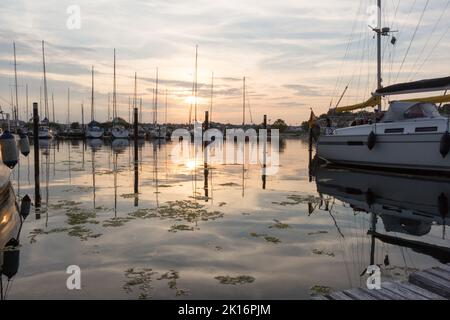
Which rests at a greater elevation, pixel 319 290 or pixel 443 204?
pixel 443 204

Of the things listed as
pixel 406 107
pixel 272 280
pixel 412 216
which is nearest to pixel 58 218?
pixel 272 280

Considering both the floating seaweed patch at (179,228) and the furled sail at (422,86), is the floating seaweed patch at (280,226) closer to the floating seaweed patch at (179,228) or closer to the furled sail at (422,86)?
the floating seaweed patch at (179,228)

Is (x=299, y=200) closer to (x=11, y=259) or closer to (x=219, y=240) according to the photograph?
(x=219, y=240)

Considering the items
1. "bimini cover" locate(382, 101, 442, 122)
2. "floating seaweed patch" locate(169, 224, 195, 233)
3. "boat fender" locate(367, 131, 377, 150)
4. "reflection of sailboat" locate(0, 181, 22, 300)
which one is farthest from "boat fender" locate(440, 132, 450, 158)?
"reflection of sailboat" locate(0, 181, 22, 300)

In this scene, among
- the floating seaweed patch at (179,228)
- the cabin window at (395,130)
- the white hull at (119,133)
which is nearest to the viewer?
the floating seaweed patch at (179,228)

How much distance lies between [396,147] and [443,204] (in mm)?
8385

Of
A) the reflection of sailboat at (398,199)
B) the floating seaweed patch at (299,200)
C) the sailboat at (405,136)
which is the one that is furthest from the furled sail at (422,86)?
the floating seaweed patch at (299,200)

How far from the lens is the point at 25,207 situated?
507 inches

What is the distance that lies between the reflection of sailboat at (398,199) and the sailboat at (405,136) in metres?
0.87

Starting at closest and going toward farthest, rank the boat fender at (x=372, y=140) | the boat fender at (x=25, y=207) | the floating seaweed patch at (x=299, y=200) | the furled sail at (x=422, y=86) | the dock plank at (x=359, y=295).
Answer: the dock plank at (x=359, y=295), the boat fender at (x=25, y=207), the floating seaweed patch at (x=299, y=200), the furled sail at (x=422, y=86), the boat fender at (x=372, y=140)

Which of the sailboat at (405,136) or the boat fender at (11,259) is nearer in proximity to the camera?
the boat fender at (11,259)

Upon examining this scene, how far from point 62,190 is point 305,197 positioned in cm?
982

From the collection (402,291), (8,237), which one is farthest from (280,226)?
(8,237)

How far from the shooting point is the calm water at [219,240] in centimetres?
666
